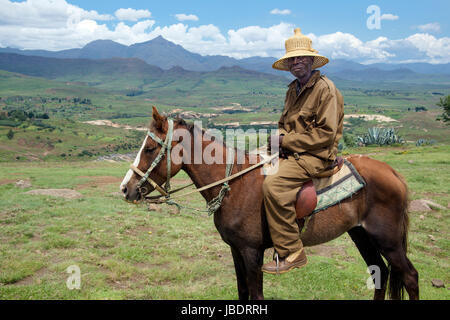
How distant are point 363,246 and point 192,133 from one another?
3.28 meters

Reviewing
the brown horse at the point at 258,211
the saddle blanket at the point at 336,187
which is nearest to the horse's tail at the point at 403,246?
the brown horse at the point at 258,211

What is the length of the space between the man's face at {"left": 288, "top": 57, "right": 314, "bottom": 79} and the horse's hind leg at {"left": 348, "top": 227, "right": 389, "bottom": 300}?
2.55m

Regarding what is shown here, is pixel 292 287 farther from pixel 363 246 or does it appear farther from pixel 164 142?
pixel 164 142

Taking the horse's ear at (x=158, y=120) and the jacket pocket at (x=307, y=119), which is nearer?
the horse's ear at (x=158, y=120)

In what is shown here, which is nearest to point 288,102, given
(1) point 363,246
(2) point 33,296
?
(1) point 363,246

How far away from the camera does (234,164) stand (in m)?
4.24

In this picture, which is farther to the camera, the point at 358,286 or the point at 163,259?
the point at 163,259

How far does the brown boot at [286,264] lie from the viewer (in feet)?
12.9

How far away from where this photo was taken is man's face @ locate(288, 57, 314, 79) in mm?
4109

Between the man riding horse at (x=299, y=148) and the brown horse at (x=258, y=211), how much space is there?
231 millimetres

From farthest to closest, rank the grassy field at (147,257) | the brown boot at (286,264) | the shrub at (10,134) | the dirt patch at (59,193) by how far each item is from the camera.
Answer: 1. the shrub at (10,134)
2. the dirt patch at (59,193)
3. the grassy field at (147,257)
4. the brown boot at (286,264)

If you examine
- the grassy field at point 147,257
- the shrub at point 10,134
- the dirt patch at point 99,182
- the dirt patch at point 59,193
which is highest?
the grassy field at point 147,257

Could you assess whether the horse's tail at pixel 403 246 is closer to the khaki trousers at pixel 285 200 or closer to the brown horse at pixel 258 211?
the brown horse at pixel 258 211

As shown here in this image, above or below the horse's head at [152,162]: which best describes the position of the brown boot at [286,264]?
below
